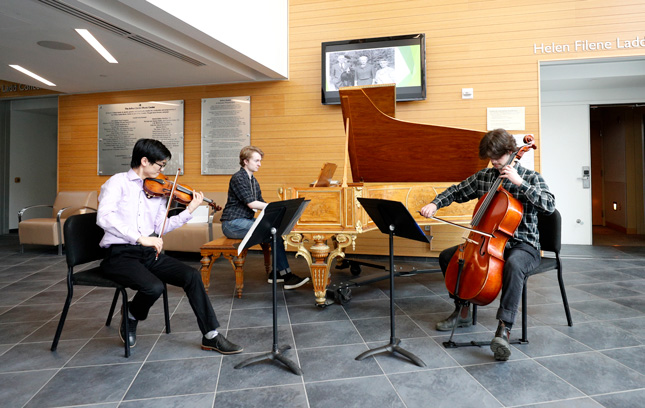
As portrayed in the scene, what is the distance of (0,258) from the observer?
533 cm

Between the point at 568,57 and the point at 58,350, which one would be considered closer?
the point at 58,350

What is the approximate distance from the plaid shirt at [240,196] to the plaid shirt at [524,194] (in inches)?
65.6

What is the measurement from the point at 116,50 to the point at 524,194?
13.8ft

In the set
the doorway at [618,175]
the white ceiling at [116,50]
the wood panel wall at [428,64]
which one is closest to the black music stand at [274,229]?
the white ceiling at [116,50]

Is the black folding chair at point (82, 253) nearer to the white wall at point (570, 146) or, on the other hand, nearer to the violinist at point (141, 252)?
the violinist at point (141, 252)

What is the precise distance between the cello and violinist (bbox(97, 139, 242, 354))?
134 centimetres

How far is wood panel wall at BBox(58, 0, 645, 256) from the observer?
476 centimetres

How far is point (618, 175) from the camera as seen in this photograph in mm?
7246

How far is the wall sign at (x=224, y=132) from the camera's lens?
18.6 feet

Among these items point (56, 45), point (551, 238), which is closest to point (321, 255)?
point (551, 238)

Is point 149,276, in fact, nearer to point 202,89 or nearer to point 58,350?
point 58,350

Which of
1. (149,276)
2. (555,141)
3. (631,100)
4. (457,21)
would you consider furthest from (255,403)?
(631,100)

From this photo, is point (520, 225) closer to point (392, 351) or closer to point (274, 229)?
point (392, 351)

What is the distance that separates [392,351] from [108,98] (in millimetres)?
5889
